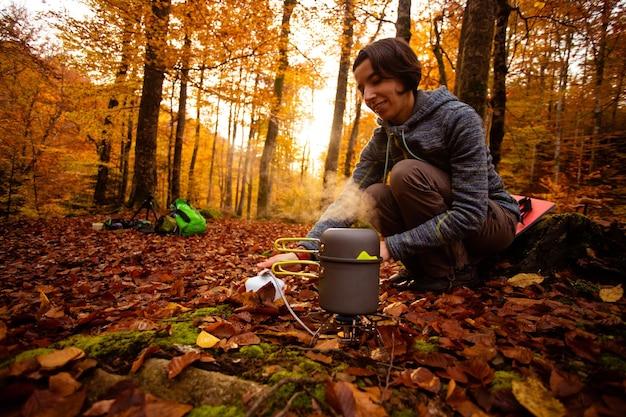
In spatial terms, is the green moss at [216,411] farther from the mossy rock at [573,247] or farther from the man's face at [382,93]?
the mossy rock at [573,247]

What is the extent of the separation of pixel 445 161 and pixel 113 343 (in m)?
1.99

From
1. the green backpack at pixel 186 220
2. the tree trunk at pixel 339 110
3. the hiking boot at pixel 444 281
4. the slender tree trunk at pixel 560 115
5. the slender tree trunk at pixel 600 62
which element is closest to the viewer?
the hiking boot at pixel 444 281

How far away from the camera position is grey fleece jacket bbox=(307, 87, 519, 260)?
69.2 inches

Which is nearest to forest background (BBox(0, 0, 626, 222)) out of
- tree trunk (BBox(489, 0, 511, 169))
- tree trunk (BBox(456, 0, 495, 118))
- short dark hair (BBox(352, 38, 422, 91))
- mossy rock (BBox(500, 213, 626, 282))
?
tree trunk (BBox(489, 0, 511, 169))

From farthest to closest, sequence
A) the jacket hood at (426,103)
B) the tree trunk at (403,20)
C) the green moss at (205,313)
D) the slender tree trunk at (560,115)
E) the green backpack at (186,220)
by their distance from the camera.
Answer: the slender tree trunk at (560,115) < the tree trunk at (403,20) < the green backpack at (186,220) < the jacket hood at (426,103) < the green moss at (205,313)

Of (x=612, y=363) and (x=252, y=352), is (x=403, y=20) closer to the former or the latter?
(x=612, y=363)

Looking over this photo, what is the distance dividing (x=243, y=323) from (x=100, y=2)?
9.39 m

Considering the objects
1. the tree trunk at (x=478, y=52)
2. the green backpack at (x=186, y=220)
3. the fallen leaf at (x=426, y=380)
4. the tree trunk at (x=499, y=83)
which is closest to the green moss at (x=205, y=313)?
the fallen leaf at (x=426, y=380)

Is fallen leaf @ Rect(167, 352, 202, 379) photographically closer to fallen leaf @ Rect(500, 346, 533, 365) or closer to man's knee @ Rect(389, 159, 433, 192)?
fallen leaf @ Rect(500, 346, 533, 365)

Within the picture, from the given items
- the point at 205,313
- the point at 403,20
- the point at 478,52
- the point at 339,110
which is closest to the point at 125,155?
the point at 339,110

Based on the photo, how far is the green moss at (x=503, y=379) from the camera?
1041 millimetres

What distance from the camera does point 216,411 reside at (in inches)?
36.0

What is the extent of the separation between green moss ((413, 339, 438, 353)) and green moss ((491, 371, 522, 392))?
9.9 inches

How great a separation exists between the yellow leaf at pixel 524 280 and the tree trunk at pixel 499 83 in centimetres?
273
